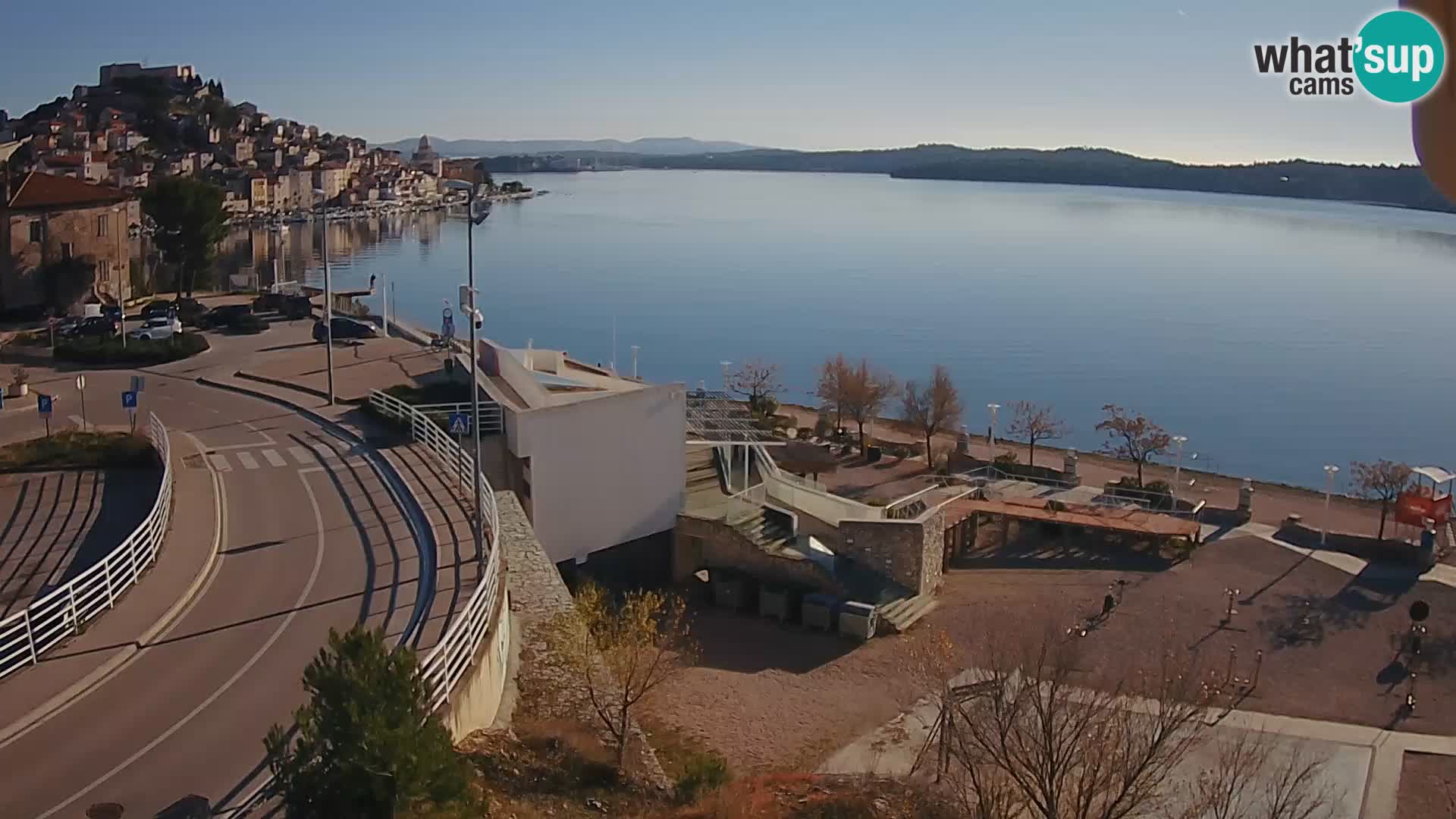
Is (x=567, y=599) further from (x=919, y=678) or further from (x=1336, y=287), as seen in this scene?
(x=1336, y=287)

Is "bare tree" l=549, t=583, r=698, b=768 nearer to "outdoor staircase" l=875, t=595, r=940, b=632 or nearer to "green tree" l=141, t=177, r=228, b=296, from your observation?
"outdoor staircase" l=875, t=595, r=940, b=632

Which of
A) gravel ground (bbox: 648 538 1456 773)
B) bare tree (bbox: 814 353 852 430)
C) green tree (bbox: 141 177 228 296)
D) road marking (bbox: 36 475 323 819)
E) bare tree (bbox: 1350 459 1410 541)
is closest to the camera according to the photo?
road marking (bbox: 36 475 323 819)

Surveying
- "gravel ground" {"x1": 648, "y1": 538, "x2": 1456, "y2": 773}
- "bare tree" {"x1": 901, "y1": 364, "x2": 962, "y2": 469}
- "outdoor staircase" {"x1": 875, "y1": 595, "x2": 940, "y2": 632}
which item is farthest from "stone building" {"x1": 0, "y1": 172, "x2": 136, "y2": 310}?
"outdoor staircase" {"x1": 875, "y1": 595, "x2": 940, "y2": 632}

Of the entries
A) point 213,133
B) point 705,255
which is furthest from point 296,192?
point 705,255

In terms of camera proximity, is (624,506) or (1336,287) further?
(1336,287)

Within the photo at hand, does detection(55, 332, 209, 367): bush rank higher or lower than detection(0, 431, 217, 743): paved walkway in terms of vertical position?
higher

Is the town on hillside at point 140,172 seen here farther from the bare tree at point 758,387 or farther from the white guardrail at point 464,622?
the bare tree at point 758,387
